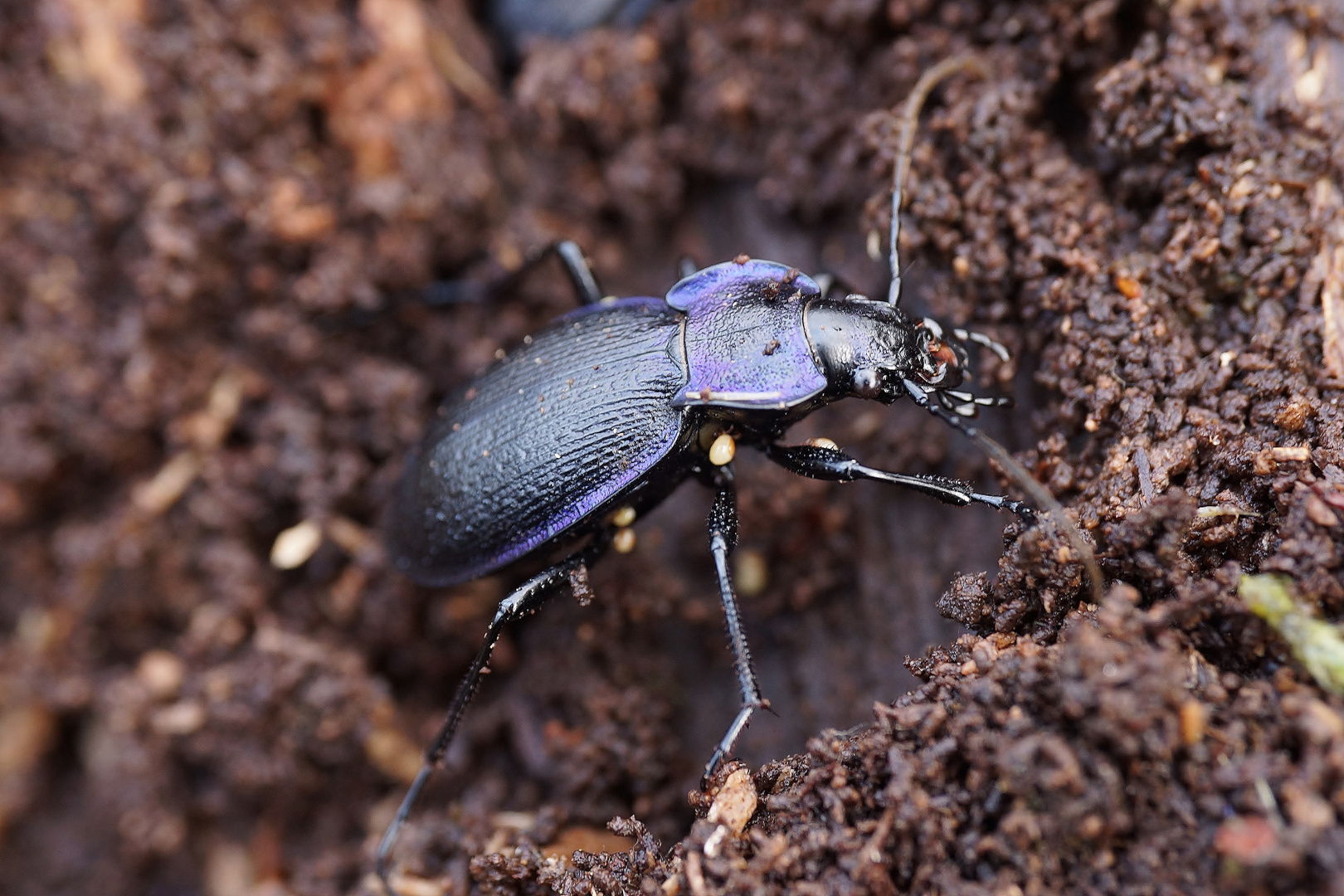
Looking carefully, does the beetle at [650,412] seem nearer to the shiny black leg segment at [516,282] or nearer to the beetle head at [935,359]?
the beetle head at [935,359]

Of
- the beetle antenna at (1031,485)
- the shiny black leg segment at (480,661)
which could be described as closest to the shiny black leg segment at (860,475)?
the beetle antenna at (1031,485)

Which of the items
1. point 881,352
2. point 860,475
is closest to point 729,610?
point 860,475

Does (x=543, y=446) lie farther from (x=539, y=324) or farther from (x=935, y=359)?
(x=935, y=359)

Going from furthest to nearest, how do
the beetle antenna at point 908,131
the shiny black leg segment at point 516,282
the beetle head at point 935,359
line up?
the shiny black leg segment at point 516,282 → the beetle antenna at point 908,131 → the beetle head at point 935,359

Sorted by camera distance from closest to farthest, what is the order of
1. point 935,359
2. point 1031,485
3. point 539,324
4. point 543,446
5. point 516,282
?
point 1031,485
point 935,359
point 543,446
point 516,282
point 539,324

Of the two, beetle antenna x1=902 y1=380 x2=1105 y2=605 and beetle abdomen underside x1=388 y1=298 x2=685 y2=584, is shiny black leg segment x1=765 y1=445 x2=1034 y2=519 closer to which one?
beetle antenna x1=902 y1=380 x2=1105 y2=605

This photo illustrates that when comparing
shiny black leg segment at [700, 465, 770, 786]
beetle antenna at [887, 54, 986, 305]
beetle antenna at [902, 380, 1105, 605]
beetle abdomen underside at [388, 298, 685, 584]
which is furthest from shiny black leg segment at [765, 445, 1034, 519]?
beetle antenna at [887, 54, 986, 305]
